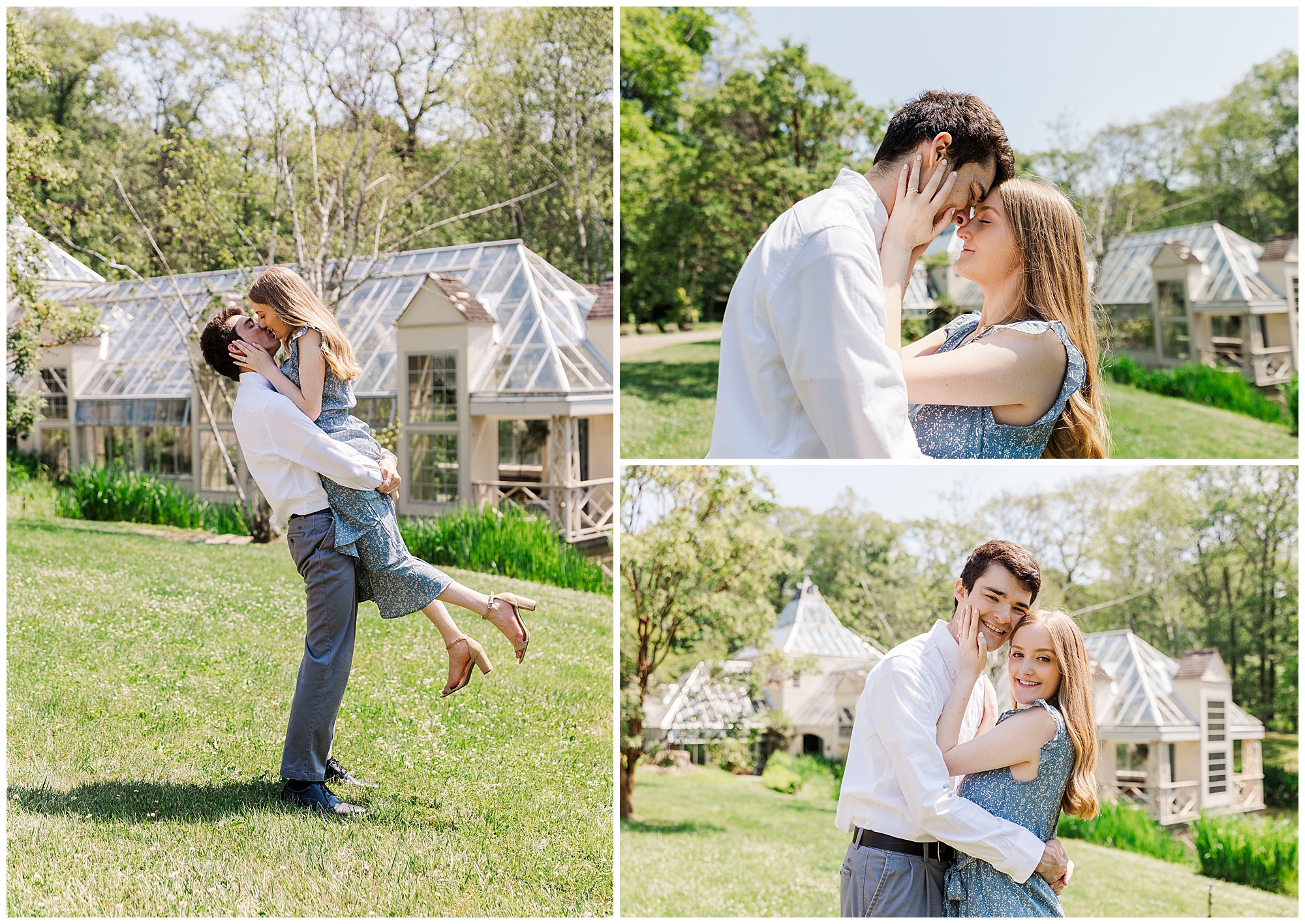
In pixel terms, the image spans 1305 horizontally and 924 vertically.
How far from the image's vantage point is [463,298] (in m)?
9.64

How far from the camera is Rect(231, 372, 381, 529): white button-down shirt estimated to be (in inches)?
122

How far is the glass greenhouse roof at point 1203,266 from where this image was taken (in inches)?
517

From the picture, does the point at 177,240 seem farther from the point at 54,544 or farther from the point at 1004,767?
the point at 1004,767

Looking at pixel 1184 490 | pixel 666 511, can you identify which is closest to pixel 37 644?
pixel 666 511

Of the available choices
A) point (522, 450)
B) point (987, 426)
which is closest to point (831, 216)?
point (987, 426)

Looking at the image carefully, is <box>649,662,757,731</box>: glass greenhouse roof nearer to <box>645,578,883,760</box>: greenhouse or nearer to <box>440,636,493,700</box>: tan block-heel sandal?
<box>645,578,883,760</box>: greenhouse

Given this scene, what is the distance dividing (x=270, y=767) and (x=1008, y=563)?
295cm

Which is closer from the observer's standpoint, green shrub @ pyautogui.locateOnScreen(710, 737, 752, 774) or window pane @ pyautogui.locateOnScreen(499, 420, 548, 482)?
green shrub @ pyautogui.locateOnScreen(710, 737, 752, 774)

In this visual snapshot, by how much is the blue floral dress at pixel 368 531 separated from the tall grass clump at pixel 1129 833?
25.1 ft

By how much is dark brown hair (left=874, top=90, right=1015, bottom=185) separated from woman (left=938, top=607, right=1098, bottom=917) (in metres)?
1.23

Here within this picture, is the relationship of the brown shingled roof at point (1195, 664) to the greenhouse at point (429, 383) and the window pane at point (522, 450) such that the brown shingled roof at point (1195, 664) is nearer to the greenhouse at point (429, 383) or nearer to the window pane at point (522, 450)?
the greenhouse at point (429, 383)

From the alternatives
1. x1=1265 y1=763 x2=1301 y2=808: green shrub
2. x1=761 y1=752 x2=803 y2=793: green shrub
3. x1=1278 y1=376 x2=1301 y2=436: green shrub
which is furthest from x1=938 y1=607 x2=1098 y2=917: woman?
x1=1278 y1=376 x2=1301 y2=436: green shrub

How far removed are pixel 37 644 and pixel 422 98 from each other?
19.3ft

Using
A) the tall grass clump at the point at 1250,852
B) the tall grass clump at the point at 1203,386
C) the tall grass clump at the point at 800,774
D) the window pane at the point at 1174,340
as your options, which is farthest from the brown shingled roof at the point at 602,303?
the window pane at the point at 1174,340
